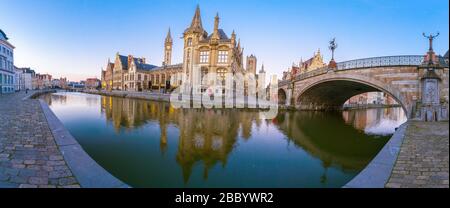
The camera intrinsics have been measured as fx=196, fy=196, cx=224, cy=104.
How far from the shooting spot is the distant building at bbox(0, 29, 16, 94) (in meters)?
36.6

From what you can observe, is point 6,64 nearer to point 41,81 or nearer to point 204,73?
point 204,73

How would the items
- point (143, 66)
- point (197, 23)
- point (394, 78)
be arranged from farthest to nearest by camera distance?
1. point (143, 66)
2. point (197, 23)
3. point (394, 78)

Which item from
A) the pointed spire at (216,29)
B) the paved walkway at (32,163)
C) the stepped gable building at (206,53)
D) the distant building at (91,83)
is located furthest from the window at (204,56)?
the distant building at (91,83)

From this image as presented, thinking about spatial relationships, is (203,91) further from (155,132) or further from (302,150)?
(302,150)

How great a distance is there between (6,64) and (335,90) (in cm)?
5891

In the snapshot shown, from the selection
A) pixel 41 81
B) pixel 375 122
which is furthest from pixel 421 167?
pixel 41 81

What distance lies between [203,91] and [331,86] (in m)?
20.8

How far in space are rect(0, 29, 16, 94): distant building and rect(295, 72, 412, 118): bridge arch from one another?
52.7m

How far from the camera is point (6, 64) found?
3838 cm

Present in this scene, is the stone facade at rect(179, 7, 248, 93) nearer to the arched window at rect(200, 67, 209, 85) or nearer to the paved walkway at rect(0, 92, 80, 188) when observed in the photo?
the arched window at rect(200, 67, 209, 85)

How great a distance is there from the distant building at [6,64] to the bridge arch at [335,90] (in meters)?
52.7

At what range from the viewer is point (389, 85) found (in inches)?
632
